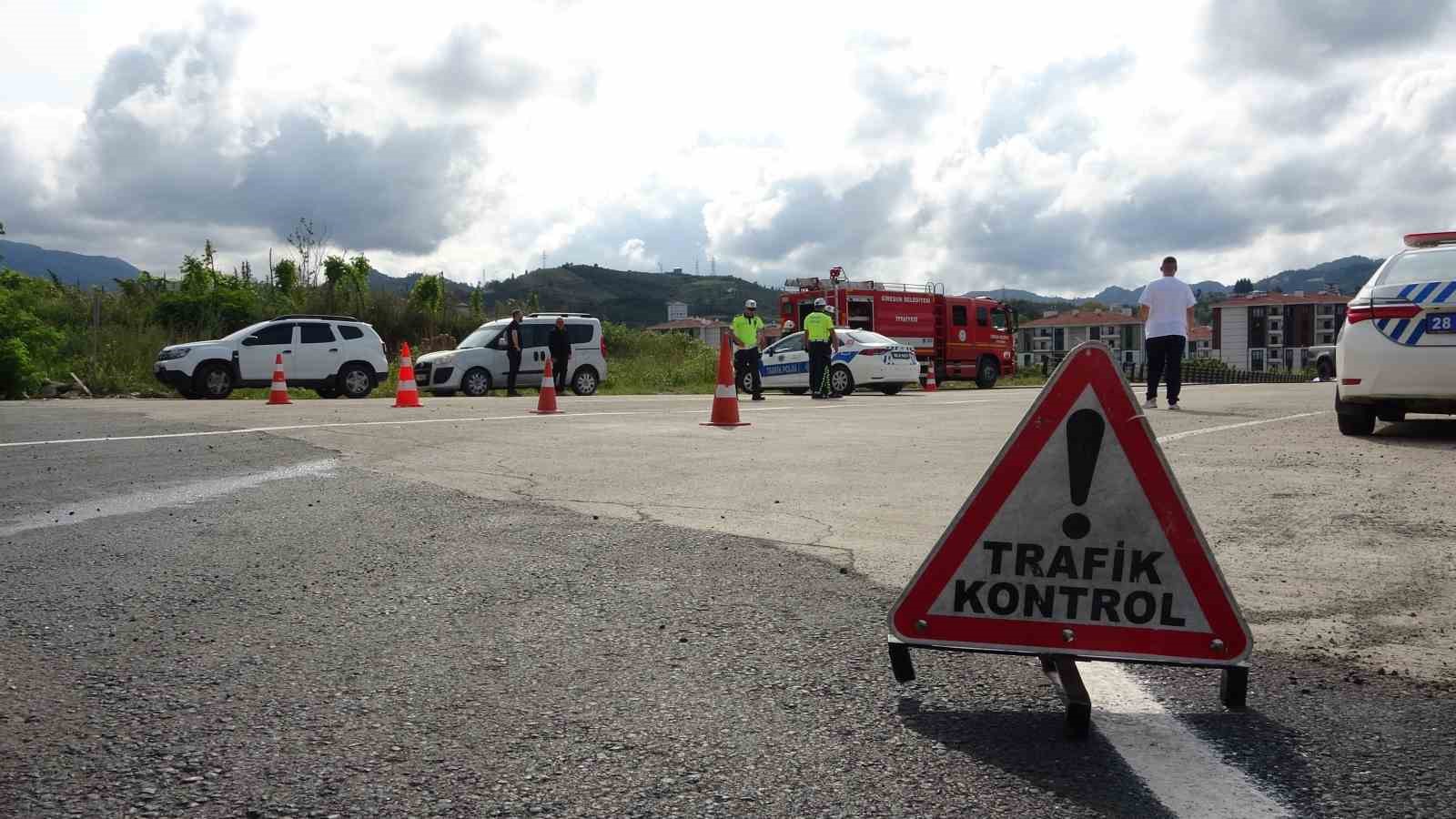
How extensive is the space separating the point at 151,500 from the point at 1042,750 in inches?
225

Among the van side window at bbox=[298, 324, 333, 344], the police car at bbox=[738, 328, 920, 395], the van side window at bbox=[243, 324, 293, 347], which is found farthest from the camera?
the police car at bbox=[738, 328, 920, 395]

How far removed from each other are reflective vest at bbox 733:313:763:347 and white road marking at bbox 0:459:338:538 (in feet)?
37.5

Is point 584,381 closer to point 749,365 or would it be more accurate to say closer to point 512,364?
point 512,364

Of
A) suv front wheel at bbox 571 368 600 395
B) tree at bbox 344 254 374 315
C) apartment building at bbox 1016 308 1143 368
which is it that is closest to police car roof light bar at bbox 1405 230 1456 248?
suv front wheel at bbox 571 368 600 395

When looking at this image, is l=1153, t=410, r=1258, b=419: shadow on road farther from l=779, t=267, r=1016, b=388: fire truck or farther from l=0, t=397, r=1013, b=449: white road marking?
l=779, t=267, r=1016, b=388: fire truck

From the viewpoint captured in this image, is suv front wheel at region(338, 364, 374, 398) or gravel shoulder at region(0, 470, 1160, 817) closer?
gravel shoulder at region(0, 470, 1160, 817)

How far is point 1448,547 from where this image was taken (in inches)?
201

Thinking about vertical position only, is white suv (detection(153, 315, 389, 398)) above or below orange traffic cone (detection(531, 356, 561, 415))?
above

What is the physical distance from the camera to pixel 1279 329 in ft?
450

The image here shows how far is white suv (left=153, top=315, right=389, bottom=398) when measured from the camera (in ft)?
69.8

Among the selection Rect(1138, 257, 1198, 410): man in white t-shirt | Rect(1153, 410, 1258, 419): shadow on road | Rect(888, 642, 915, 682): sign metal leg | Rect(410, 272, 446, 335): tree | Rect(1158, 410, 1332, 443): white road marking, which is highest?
Rect(410, 272, 446, 335): tree

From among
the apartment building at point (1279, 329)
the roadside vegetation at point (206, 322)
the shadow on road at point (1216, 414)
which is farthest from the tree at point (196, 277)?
the apartment building at point (1279, 329)

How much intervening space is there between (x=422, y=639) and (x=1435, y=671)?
302 centimetres

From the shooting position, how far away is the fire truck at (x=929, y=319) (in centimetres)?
3061
